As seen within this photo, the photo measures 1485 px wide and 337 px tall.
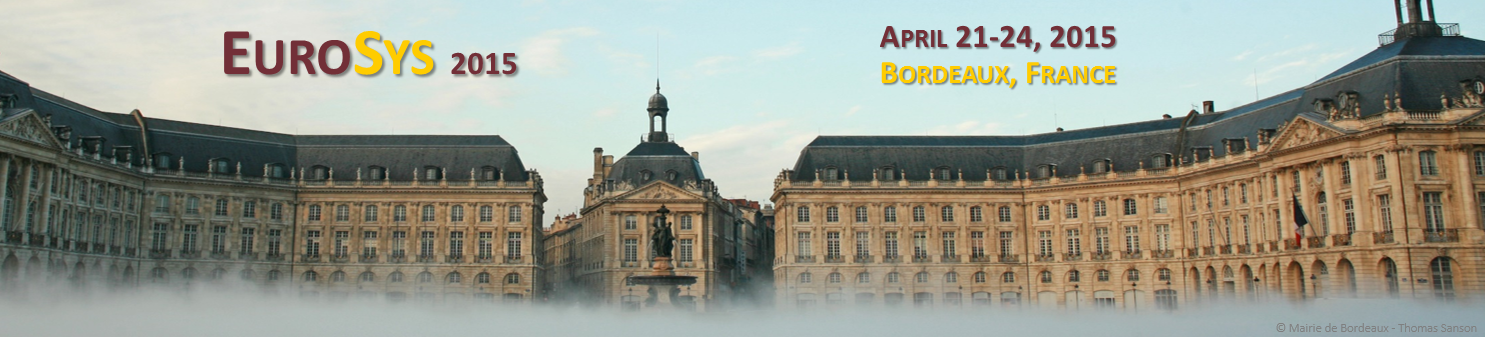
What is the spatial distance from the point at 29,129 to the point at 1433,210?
72125mm

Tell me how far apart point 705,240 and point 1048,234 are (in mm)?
23875

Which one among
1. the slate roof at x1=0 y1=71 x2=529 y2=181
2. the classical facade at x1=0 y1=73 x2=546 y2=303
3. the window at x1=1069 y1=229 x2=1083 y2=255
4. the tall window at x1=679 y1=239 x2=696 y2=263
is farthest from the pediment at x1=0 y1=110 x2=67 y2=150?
the window at x1=1069 y1=229 x2=1083 y2=255

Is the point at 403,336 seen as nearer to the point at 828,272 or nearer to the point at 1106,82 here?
the point at 1106,82

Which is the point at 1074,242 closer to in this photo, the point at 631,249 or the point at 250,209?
the point at 631,249

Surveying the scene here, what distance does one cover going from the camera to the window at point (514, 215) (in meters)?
88.2

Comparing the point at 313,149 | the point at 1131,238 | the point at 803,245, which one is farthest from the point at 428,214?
the point at 1131,238

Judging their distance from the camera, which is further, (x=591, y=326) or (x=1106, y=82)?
(x=1106, y=82)

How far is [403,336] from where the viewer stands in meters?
41.3

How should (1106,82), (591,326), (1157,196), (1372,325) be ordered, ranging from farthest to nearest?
(1157,196)
(1106,82)
(1372,325)
(591,326)

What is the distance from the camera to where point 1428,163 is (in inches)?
2527

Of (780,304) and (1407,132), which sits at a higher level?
(1407,132)

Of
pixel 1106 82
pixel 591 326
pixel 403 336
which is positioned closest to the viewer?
pixel 403 336

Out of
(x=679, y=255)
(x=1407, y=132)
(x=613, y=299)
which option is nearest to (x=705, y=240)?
(x=679, y=255)

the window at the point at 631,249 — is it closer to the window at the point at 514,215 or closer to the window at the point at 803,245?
the window at the point at 514,215
